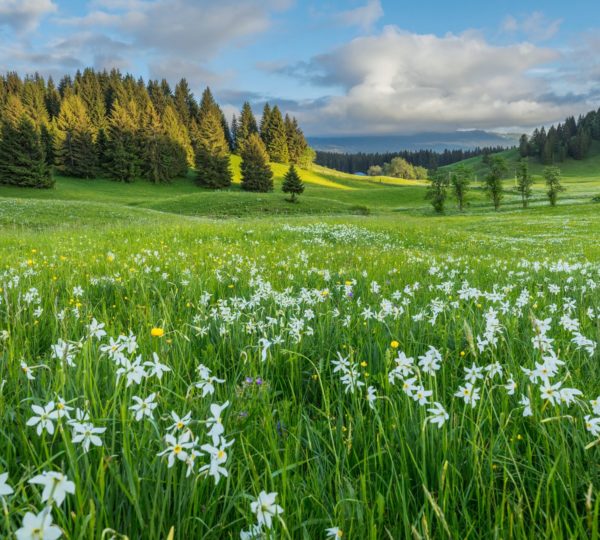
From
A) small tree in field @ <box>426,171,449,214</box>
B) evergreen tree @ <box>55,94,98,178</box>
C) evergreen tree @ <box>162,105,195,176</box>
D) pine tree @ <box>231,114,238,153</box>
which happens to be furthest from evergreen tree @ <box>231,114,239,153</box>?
small tree in field @ <box>426,171,449,214</box>

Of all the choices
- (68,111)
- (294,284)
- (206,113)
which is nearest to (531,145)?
(206,113)

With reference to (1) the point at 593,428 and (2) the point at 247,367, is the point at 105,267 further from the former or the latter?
(1) the point at 593,428

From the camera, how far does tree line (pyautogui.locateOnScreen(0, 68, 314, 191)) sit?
72.2 m

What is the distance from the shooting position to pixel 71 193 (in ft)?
234

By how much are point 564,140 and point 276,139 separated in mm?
128797

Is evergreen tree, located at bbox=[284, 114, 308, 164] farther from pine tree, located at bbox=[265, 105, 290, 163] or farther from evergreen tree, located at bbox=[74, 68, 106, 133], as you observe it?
evergreen tree, located at bbox=[74, 68, 106, 133]

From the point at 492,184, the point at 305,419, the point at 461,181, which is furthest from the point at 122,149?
the point at 305,419

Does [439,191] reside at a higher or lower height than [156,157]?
lower

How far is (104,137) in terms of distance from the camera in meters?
91.6

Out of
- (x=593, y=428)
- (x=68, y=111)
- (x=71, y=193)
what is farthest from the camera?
(x=68, y=111)

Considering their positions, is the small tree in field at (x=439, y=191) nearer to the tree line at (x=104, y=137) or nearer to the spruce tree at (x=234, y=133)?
the tree line at (x=104, y=137)

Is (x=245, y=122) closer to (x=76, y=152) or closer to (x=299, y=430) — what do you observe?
(x=76, y=152)

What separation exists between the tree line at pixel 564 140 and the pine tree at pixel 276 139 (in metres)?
111

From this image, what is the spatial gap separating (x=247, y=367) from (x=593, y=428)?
1.94 metres
